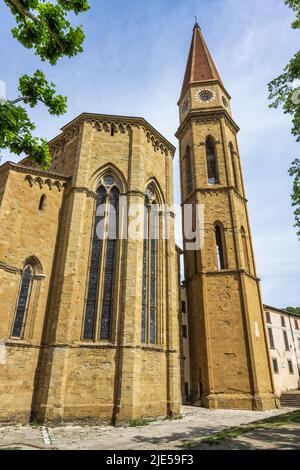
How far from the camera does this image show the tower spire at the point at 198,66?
2708 centimetres

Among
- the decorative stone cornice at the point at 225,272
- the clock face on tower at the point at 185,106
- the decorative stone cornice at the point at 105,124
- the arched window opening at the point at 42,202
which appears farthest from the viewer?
the clock face on tower at the point at 185,106

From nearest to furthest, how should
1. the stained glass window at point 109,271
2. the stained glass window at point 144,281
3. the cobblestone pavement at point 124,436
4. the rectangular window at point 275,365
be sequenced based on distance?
1. the cobblestone pavement at point 124,436
2. the stained glass window at point 109,271
3. the stained glass window at point 144,281
4. the rectangular window at point 275,365

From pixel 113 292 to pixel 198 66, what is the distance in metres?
24.3

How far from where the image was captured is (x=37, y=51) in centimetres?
728

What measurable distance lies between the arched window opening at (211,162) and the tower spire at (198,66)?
633cm

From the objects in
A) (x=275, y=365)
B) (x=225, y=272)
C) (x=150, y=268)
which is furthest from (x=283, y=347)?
(x=150, y=268)

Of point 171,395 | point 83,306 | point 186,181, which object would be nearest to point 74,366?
point 83,306

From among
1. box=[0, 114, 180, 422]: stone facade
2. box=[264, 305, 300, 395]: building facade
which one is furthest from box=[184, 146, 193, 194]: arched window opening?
box=[264, 305, 300, 395]: building facade

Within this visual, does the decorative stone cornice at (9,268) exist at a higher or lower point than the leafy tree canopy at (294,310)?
lower

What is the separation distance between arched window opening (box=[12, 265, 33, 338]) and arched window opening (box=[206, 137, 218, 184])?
1488 centimetres

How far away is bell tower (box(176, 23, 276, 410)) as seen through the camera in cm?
1691

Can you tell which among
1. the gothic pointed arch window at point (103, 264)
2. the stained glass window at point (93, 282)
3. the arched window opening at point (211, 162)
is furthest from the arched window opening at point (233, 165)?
the stained glass window at point (93, 282)

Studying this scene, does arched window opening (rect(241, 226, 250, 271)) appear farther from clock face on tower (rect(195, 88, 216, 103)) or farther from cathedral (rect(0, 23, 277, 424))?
clock face on tower (rect(195, 88, 216, 103))

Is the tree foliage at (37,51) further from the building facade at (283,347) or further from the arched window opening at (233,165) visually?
the building facade at (283,347)
